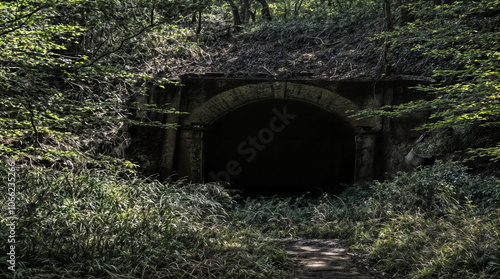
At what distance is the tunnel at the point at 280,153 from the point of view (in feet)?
41.7

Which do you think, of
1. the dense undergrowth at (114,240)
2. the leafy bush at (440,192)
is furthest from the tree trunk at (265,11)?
the dense undergrowth at (114,240)

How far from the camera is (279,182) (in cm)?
1509

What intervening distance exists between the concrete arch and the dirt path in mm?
4368

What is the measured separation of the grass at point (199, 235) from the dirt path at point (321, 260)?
0.23m

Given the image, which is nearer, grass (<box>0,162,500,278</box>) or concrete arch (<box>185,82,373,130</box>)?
grass (<box>0,162,500,278</box>)

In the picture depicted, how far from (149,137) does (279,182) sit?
6.05 m

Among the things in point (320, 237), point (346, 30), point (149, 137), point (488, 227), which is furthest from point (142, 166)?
point (346, 30)

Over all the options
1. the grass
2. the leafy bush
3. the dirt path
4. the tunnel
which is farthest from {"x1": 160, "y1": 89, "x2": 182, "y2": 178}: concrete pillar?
the leafy bush

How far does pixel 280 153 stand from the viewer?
14883 mm

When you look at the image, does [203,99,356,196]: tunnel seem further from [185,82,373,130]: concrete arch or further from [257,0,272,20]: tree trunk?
[257,0,272,20]: tree trunk

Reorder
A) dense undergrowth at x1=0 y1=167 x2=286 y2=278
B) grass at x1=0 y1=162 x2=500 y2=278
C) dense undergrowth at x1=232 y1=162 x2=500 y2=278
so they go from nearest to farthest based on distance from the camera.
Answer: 1. dense undergrowth at x1=0 y1=167 x2=286 y2=278
2. grass at x1=0 y1=162 x2=500 y2=278
3. dense undergrowth at x1=232 y1=162 x2=500 y2=278

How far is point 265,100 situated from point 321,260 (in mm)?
5995

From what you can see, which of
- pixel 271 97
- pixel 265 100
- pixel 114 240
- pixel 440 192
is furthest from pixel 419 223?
pixel 265 100

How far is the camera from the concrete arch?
10195 mm
